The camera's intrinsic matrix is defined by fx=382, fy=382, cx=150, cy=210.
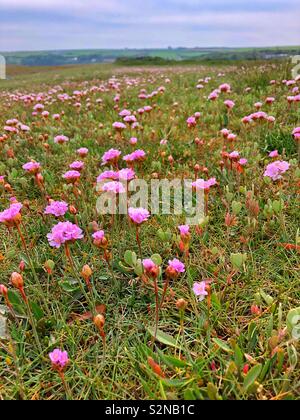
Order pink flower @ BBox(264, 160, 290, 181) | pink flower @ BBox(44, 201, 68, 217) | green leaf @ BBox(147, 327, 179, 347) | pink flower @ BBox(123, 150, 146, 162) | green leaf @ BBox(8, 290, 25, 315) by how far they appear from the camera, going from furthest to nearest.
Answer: pink flower @ BBox(123, 150, 146, 162), pink flower @ BBox(264, 160, 290, 181), pink flower @ BBox(44, 201, 68, 217), green leaf @ BBox(8, 290, 25, 315), green leaf @ BBox(147, 327, 179, 347)

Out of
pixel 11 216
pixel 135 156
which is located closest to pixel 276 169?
pixel 135 156

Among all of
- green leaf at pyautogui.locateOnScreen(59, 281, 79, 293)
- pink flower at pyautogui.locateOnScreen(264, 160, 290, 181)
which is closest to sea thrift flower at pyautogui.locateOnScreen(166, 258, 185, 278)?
green leaf at pyautogui.locateOnScreen(59, 281, 79, 293)

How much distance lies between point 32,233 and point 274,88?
221 inches

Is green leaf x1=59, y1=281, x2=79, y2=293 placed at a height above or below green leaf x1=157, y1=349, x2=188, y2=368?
above

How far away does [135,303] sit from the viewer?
2.22 m

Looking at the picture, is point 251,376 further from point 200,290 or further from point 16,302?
point 16,302

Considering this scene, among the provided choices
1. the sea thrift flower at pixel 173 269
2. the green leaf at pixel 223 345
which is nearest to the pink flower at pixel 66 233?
the sea thrift flower at pixel 173 269

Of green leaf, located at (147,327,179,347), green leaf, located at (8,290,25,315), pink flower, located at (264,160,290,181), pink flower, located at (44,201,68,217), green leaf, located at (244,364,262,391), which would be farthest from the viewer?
pink flower, located at (264,160,290,181)

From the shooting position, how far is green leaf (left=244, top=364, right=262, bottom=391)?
156 cm

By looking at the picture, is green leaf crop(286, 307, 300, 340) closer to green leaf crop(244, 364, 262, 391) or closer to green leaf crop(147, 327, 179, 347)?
green leaf crop(244, 364, 262, 391)

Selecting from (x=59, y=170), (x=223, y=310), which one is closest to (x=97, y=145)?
(x=59, y=170)

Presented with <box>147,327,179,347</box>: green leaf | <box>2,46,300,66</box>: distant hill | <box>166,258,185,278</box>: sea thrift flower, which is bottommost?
<box>147,327,179,347</box>: green leaf

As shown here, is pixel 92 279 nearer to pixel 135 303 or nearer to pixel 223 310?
pixel 135 303
